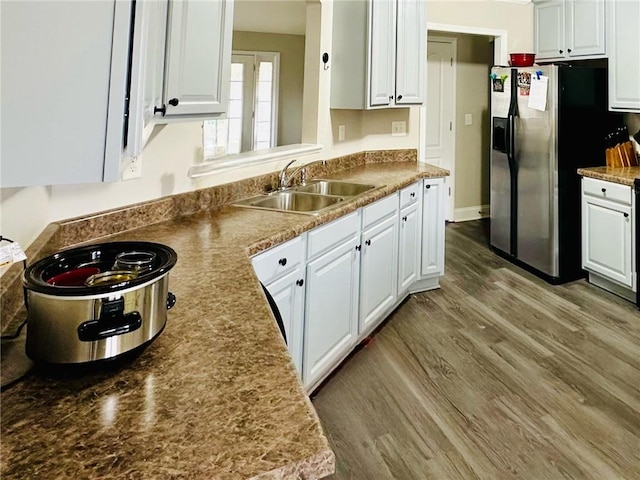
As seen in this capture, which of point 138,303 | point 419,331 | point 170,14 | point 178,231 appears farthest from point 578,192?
point 138,303

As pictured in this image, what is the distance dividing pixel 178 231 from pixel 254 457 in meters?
1.36

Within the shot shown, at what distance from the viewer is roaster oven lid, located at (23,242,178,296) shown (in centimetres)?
80

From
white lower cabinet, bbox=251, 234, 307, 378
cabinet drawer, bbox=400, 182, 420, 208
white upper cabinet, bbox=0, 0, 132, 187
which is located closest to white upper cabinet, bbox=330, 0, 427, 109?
cabinet drawer, bbox=400, 182, 420, 208

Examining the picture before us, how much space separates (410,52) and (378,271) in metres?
1.71

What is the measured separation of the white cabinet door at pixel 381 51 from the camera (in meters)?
3.18

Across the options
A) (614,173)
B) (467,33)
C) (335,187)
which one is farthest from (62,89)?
(467,33)

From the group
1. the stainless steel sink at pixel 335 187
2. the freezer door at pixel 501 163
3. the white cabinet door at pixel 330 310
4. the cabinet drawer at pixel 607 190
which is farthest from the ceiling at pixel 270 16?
the white cabinet door at pixel 330 310

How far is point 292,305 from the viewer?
77.6 inches

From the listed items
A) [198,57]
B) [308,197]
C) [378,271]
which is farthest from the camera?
[378,271]

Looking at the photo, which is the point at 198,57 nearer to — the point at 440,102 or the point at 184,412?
the point at 184,412

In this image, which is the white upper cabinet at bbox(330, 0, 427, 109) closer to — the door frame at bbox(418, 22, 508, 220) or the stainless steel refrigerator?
the door frame at bbox(418, 22, 508, 220)

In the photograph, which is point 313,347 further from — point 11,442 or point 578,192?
point 578,192

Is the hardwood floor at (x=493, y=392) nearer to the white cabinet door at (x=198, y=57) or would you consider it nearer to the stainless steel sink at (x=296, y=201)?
the stainless steel sink at (x=296, y=201)

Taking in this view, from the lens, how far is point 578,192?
381 centimetres
